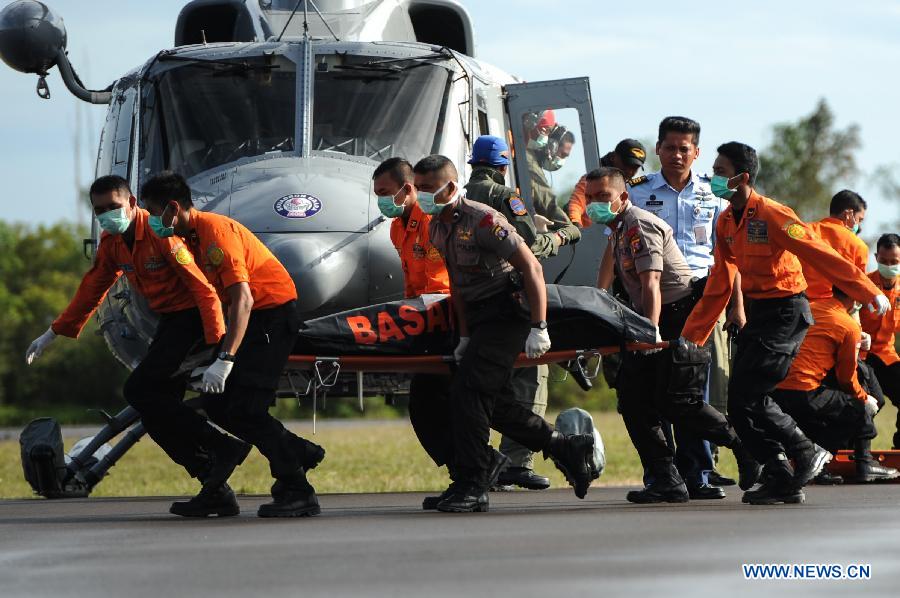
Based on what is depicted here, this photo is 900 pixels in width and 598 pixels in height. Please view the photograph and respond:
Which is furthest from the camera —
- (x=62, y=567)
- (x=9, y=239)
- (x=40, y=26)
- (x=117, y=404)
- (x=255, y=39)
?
(x=9, y=239)

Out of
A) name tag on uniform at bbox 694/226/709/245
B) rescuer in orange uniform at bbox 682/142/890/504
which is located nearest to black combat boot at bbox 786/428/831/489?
rescuer in orange uniform at bbox 682/142/890/504

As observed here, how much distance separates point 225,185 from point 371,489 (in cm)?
413

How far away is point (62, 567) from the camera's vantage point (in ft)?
22.2

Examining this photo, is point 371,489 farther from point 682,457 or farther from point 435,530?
point 435,530

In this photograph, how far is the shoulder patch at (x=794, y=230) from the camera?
9.36 metres

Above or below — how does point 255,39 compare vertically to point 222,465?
above

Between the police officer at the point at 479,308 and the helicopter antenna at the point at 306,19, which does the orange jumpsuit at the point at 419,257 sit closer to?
the police officer at the point at 479,308

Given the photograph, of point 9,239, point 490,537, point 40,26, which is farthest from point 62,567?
point 9,239

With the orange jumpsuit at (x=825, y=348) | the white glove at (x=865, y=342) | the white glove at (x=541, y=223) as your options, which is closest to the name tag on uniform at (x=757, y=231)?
the white glove at (x=541, y=223)

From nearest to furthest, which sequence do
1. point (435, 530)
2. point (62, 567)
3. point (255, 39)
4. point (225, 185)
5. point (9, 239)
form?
1. point (62, 567)
2. point (435, 530)
3. point (225, 185)
4. point (255, 39)
5. point (9, 239)

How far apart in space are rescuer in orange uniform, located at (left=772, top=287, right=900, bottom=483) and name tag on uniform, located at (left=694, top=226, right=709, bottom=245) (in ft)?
4.40

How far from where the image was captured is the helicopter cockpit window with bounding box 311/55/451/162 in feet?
40.1

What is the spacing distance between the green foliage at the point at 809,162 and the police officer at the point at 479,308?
6849cm

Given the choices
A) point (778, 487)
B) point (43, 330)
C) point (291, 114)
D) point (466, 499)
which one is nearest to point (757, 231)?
point (778, 487)
